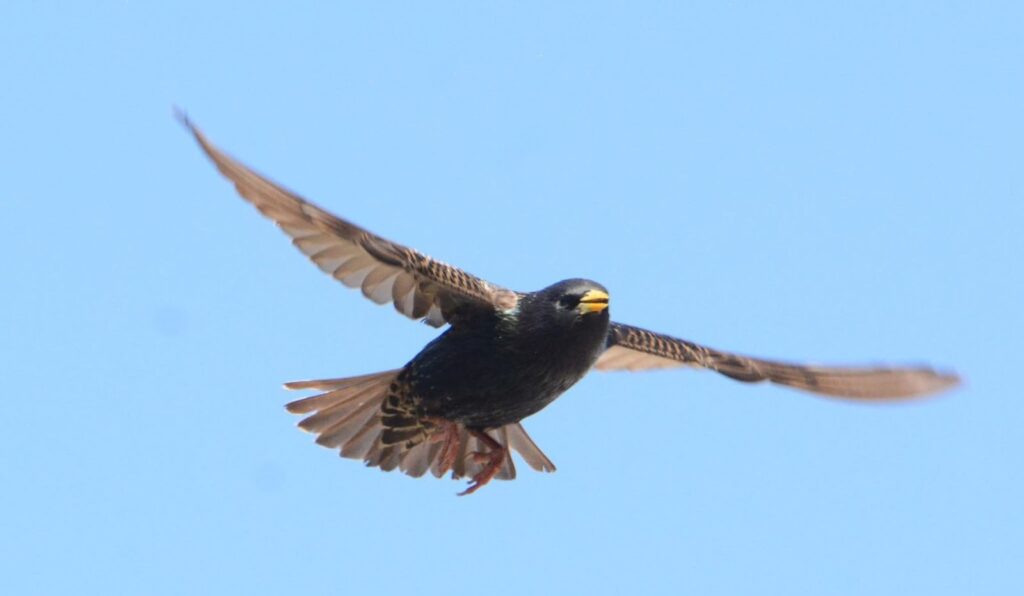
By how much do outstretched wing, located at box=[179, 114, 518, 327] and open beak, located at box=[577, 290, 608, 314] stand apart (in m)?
0.54

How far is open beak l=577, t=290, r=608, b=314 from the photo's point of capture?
9.33 metres

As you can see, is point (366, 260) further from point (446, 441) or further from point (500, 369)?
point (446, 441)

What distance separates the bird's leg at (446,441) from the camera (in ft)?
33.8

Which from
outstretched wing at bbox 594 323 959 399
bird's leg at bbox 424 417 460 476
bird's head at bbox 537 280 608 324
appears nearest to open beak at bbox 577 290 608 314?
bird's head at bbox 537 280 608 324

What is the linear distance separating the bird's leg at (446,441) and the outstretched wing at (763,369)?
1012 millimetres

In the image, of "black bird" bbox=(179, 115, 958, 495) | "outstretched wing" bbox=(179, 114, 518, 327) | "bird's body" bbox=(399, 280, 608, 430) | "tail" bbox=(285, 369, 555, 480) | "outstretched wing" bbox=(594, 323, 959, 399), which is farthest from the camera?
"outstretched wing" bbox=(594, 323, 959, 399)

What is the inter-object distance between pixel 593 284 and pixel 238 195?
74.2 inches

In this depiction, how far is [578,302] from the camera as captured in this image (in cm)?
938

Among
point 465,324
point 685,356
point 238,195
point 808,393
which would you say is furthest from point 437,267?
point 808,393

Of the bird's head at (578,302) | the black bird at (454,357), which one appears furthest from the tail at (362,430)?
the bird's head at (578,302)

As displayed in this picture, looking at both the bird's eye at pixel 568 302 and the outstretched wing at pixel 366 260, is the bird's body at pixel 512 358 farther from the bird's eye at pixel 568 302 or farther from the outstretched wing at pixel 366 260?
the outstretched wing at pixel 366 260

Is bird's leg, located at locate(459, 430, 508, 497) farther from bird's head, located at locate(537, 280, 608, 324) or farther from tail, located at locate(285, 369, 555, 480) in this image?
bird's head, located at locate(537, 280, 608, 324)

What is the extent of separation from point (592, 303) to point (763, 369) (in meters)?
2.26

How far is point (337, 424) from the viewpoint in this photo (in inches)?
416
